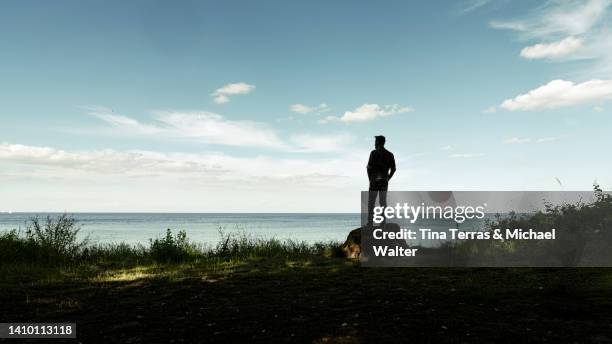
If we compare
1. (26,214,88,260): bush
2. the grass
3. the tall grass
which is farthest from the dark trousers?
(26,214,88,260): bush

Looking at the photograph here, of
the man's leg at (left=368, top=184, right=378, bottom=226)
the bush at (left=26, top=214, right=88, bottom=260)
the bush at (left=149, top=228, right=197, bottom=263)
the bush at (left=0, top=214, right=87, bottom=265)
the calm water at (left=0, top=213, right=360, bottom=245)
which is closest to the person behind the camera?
the bush at (left=0, top=214, right=87, bottom=265)

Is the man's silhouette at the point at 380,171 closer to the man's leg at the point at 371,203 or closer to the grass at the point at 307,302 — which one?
the man's leg at the point at 371,203

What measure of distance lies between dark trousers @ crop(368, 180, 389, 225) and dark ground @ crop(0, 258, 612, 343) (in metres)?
3.17

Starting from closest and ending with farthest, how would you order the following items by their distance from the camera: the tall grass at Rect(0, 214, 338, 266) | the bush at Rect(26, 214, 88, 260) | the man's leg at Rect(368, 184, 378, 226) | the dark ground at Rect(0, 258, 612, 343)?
the dark ground at Rect(0, 258, 612, 343)
the tall grass at Rect(0, 214, 338, 266)
the man's leg at Rect(368, 184, 378, 226)
the bush at Rect(26, 214, 88, 260)

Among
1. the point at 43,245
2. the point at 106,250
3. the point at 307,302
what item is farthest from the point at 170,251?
the point at 307,302

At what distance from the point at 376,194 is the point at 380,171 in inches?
31.0

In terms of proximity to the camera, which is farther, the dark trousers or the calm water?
the calm water

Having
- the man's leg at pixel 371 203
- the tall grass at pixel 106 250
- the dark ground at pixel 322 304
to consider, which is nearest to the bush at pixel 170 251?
the tall grass at pixel 106 250

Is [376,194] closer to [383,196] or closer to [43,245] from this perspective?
[383,196]

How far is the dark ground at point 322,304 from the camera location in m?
5.50

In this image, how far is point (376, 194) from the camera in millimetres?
14297

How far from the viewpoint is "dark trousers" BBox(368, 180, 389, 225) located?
1420cm

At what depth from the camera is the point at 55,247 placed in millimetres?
14695

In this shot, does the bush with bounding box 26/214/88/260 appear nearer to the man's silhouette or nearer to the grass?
the grass
